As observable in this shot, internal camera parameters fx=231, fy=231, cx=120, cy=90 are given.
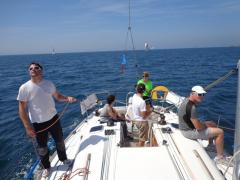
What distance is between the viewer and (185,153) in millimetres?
3918

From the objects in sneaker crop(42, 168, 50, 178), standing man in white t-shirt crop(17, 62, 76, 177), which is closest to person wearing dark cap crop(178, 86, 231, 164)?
standing man in white t-shirt crop(17, 62, 76, 177)

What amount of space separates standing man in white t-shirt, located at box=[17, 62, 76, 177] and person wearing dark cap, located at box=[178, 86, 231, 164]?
2437mm

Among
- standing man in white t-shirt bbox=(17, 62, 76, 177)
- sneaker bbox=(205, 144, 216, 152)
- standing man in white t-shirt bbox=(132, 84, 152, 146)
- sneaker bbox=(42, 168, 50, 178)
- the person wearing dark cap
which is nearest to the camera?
standing man in white t-shirt bbox=(17, 62, 76, 177)

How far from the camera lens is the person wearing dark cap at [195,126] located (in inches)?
175

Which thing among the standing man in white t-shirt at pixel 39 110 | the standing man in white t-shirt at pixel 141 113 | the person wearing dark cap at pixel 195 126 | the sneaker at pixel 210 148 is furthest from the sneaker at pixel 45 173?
the sneaker at pixel 210 148

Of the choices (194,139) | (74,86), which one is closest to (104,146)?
(194,139)

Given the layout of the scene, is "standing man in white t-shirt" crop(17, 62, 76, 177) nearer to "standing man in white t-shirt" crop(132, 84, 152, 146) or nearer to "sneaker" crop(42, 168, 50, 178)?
"sneaker" crop(42, 168, 50, 178)

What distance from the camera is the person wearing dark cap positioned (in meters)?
4.43

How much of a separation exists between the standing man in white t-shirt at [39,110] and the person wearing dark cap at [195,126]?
2437 millimetres

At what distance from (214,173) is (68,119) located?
8.22 meters

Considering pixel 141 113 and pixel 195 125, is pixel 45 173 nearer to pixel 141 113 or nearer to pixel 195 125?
pixel 141 113

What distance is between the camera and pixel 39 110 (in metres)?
3.86

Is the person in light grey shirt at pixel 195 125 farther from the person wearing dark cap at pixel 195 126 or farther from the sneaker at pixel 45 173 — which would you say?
the sneaker at pixel 45 173

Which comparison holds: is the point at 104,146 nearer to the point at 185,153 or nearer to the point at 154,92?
the point at 185,153
